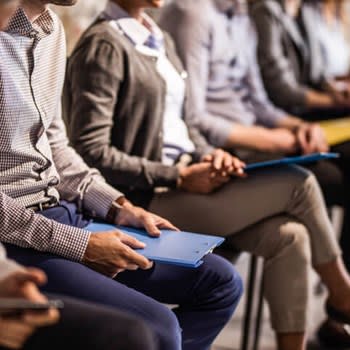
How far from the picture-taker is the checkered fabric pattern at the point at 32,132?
1346mm

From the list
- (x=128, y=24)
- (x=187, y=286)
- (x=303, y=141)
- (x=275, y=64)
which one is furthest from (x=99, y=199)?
(x=275, y=64)

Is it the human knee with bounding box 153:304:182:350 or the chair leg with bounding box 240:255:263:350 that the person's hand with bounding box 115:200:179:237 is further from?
the chair leg with bounding box 240:255:263:350

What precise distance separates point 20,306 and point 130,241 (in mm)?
443

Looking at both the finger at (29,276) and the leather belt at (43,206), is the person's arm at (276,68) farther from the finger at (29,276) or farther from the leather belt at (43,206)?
the finger at (29,276)

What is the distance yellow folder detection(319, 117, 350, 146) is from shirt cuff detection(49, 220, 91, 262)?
50.9 inches

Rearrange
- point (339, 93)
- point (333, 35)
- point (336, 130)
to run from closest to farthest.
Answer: point (336, 130) → point (339, 93) → point (333, 35)

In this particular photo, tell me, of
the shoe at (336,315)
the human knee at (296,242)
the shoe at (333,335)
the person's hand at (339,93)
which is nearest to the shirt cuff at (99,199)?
the human knee at (296,242)

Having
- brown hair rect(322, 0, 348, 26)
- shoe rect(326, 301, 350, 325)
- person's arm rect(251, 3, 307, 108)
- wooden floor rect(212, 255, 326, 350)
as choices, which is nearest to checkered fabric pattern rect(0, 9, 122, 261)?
wooden floor rect(212, 255, 326, 350)

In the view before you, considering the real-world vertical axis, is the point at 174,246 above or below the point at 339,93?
above

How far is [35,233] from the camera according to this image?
134 centimetres

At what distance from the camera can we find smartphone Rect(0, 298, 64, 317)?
996 millimetres

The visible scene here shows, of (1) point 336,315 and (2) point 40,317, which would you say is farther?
(1) point 336,315

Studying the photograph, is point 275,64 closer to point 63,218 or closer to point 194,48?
point 194,48

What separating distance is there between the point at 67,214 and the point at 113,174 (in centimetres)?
29
